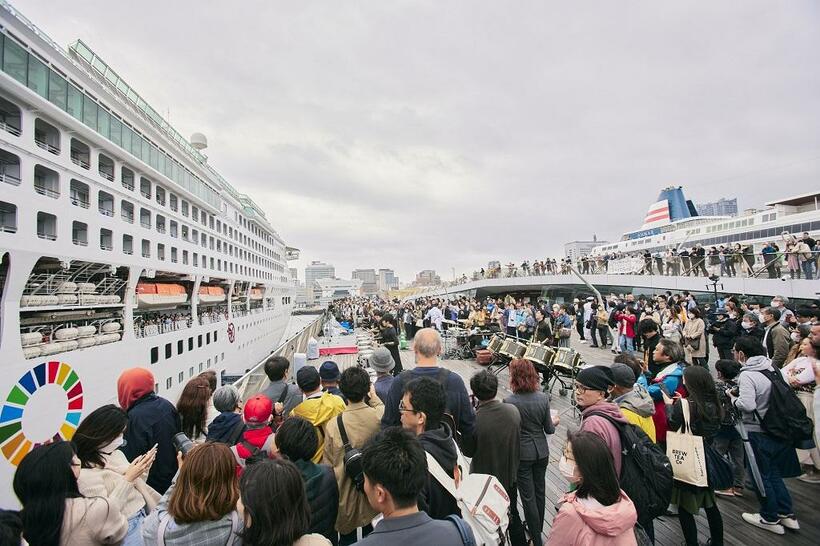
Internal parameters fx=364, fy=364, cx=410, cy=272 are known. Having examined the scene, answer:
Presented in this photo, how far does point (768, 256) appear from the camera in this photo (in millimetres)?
13664

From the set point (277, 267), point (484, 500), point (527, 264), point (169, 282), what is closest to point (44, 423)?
point (169, 282)

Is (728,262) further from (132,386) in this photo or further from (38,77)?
(38,77)

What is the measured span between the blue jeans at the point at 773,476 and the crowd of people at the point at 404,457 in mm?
13

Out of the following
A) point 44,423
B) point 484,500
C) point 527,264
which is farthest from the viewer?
point 527,264

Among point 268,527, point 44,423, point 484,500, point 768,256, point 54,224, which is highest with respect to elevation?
point 54,224

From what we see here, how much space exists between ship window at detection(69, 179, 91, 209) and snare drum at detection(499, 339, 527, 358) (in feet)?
52.0

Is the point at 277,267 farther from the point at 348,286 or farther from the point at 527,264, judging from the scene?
the point at 348,286

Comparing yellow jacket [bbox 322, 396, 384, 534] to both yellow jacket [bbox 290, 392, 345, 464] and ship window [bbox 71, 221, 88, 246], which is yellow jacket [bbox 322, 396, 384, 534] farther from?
ship window [bbox 71, 221, 88, 246]

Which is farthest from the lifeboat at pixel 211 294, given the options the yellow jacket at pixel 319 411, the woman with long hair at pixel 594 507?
the woman with long hair at pixel 594 507

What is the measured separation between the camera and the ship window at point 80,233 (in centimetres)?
1379

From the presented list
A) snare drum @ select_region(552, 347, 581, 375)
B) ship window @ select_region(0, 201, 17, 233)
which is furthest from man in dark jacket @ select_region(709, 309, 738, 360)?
ship window @ select_region(0, 201, 17, 233)

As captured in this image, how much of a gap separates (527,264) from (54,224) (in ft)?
95.1

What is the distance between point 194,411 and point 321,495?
1724 mm

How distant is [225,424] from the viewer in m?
3.05
